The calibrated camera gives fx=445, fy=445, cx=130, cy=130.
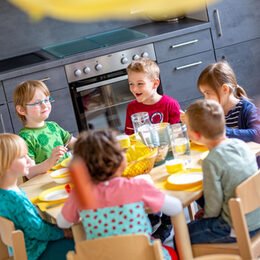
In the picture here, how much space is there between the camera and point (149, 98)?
8.29 feet

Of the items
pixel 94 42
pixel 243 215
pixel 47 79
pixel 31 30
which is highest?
pixel 31 30

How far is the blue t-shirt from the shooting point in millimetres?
1600

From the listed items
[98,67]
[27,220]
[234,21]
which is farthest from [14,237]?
[234,21]

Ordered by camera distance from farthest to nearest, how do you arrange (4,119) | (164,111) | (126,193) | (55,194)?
(4,119)
(164,111)
(55,194)
(126,193)

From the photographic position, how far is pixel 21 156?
168 cm

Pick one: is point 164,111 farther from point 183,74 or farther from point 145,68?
point 183,74

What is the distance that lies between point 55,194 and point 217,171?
25.4 inches

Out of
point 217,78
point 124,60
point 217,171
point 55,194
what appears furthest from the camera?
point 124,60

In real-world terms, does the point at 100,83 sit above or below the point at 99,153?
above

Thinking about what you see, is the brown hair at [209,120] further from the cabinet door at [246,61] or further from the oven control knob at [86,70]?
the cabinet door at [246,61]

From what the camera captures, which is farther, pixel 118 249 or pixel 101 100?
pixel 101 100

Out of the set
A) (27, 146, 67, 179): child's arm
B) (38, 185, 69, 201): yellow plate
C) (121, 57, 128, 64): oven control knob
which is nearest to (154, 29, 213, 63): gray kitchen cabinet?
(121, 57, 128, 64): oven control knob

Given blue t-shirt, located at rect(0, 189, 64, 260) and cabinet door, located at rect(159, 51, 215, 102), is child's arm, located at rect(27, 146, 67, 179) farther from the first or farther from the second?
cabinet door, located at rect(159, 51, 215, 102)

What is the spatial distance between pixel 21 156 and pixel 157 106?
39.9 inches
